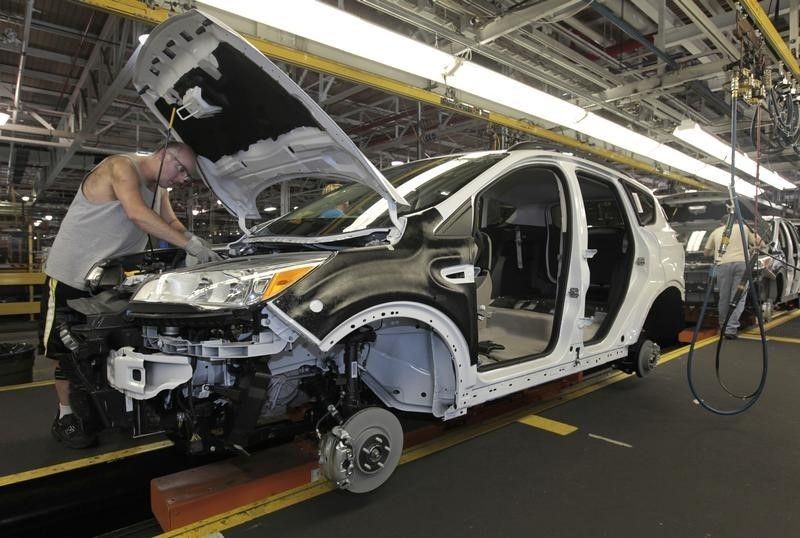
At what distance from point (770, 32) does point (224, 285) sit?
4626mm

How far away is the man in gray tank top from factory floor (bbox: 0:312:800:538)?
38 cm

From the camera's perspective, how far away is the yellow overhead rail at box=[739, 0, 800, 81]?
3.52 meters

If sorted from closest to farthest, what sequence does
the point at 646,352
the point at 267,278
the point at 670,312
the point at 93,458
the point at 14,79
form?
the point at 267,278, the point at 93,458, the point at 646,352, the point at 670,312, the point at 14,79

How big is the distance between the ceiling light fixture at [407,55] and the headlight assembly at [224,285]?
1944mm

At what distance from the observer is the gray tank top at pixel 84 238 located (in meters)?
2.64

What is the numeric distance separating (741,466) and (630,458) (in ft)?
1.76

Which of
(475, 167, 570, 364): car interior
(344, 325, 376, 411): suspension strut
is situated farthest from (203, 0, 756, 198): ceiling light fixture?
(344, 325, 376, 411): suspension strut

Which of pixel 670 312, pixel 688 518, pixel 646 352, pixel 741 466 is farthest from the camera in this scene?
pixel 670 312

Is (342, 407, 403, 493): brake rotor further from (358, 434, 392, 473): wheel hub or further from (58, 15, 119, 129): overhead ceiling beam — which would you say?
(58, 15, 119, 129): overhead ceiling beam

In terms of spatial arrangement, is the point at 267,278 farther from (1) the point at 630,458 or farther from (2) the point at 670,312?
(2) the point at 670,312

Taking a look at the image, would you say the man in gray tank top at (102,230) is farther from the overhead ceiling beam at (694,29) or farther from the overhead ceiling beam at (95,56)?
the overhead ceiling beam at (694,29)

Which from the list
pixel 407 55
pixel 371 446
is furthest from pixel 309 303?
pixel 407 55

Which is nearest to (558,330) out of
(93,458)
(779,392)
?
(779,392)

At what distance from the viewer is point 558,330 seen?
2.89 m
